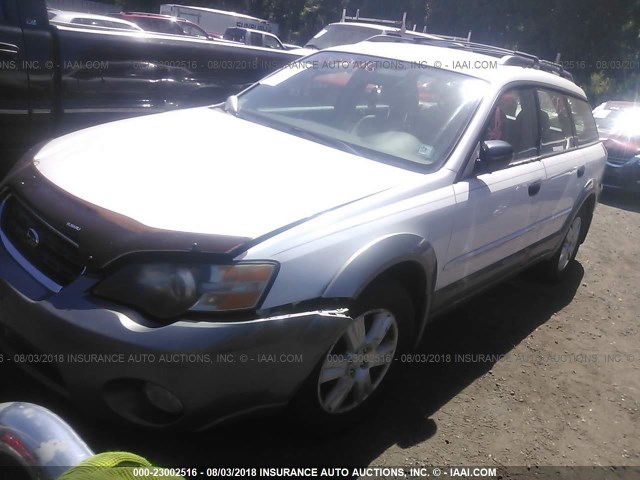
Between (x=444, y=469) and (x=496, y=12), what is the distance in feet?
118

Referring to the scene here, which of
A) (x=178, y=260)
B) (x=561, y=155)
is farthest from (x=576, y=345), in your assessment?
(x=178, y=260)

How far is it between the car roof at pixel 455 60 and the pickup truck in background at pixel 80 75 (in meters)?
1.74

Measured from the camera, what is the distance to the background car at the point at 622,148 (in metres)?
10.2

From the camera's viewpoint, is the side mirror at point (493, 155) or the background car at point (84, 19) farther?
the background car at point (84, 19)

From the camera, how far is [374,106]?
3824mm

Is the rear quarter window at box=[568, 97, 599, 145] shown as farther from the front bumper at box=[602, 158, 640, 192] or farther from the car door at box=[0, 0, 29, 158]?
the front bumper at box=[602, 158, 640, 192]

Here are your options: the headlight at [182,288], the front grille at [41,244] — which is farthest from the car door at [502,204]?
the front grille at [41,244]

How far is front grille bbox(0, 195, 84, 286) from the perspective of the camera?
2480 mm

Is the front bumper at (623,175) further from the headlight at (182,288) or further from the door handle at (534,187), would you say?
the headlight at (182,288)

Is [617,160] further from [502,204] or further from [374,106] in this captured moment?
[374,106]

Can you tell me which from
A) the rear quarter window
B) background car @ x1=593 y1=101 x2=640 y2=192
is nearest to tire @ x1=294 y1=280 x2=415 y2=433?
the rear quarter window

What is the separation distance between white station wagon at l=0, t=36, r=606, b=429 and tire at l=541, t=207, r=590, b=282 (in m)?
1.11

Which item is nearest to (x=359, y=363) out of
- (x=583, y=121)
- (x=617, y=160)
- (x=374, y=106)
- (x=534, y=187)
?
(x=374, y=106)

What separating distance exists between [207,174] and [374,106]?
4.41 ft
